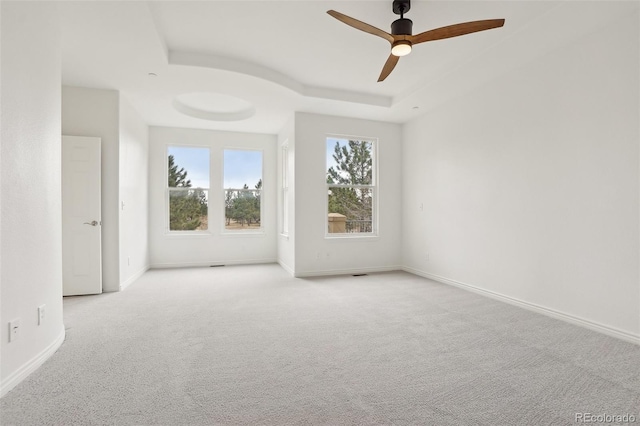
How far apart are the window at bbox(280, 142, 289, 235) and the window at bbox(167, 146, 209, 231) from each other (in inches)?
61.1

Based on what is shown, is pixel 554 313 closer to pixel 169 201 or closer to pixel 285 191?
pixel 285 191

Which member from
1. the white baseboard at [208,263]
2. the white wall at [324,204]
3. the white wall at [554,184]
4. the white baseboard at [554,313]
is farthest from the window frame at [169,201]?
the white baseboard at [554,313]

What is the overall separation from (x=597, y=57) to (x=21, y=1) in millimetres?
4629

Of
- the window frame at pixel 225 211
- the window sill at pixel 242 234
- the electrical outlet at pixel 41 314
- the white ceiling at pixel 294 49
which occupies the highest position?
the white ceiling at pixel 294 49

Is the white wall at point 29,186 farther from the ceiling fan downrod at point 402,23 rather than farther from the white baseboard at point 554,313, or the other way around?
the white baseboard at point 554,313

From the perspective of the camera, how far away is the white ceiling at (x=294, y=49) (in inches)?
110

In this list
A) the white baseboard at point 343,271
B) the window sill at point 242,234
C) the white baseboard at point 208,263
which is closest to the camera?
the white baseboard at point 343,271

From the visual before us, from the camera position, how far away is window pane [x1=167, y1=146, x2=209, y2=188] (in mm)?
6242

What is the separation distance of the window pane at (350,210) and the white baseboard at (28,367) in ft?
13.1

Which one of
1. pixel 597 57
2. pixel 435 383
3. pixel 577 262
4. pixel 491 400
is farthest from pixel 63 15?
pixel 577 262

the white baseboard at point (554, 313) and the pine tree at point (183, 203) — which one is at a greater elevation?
the pine tree at point (183, 203)

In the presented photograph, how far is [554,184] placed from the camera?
3277 millimetres

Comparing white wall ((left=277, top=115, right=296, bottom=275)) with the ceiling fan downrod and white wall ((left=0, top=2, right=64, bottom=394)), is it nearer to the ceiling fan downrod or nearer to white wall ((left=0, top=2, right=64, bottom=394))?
the ceiling fan downrod

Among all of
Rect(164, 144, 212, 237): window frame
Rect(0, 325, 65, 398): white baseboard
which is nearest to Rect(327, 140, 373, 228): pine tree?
Rect(164, 144, 212, 237): window frame
